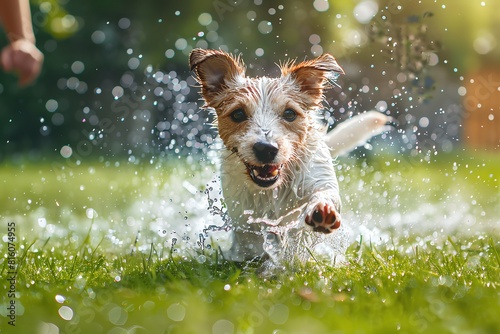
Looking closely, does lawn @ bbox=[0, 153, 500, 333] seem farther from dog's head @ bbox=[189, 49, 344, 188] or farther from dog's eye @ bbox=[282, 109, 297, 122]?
dog's eye @ bbox=[282, 109, 297, 122]

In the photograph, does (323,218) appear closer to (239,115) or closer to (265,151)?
(265,151)

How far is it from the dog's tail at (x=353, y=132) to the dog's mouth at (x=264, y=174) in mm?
901

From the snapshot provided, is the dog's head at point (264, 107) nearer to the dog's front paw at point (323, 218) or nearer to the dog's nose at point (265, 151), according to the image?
the dog's nose at point (265, 151)

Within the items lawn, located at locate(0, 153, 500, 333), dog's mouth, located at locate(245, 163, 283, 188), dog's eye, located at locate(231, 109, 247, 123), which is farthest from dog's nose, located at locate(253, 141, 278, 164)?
lawn, located at locate(0, 153, 500, 333)

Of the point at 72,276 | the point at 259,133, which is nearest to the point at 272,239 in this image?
the point at 259,133

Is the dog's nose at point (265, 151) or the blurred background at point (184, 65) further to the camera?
the blurred background at point (184, 65)

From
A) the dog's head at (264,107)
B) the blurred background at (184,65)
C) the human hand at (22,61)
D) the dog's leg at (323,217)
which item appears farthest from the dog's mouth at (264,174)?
the blurred background at (184,65)

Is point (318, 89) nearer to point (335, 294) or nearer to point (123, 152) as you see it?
point (335, 294)

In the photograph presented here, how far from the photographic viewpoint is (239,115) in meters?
4.05

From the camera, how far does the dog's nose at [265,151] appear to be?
3.76 meters

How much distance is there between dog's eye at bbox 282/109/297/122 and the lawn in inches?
30.9

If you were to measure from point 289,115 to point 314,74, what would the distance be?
328 mm

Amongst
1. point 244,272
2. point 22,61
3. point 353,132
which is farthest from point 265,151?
point 22,61

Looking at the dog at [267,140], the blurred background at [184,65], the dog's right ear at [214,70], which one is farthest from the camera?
the blurred background at [184,65]
